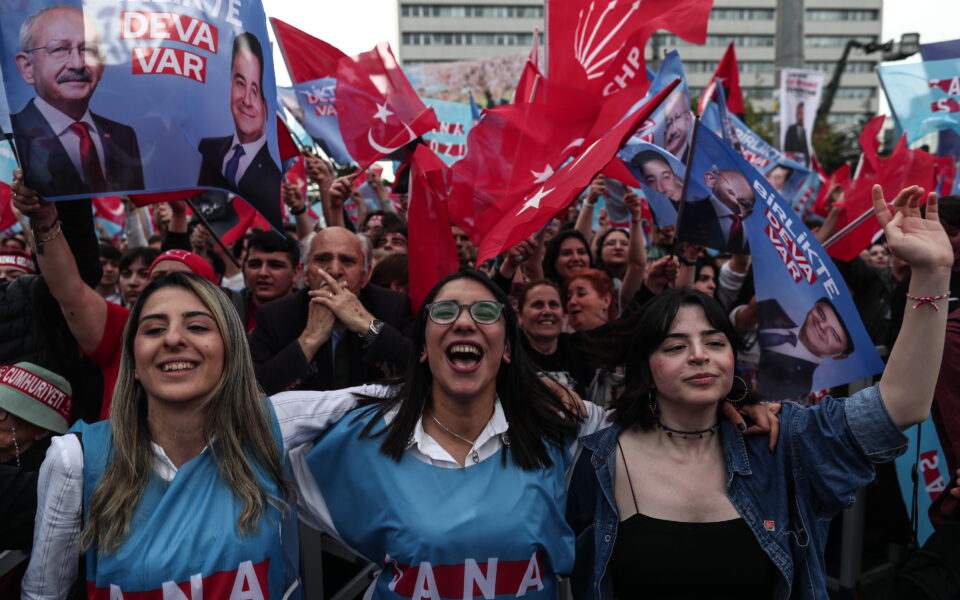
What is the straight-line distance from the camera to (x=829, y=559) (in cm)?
443

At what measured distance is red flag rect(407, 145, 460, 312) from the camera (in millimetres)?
3479

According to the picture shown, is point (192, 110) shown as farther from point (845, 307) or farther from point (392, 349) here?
point (845, 307)

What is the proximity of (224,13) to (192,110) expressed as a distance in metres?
0.45

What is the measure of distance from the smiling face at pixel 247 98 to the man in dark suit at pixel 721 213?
1.90 m

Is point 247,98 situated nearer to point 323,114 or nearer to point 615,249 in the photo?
point 323,114

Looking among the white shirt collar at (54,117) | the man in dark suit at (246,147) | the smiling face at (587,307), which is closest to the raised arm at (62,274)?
the white shirt collar at (54,117)

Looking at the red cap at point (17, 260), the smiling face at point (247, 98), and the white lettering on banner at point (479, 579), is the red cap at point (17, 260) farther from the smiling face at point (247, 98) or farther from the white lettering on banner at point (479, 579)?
the white lettering on banner at point (479, 579)

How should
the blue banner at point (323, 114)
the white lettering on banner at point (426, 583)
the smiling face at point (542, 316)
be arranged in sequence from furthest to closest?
the blue banner at point (323, 114)
the smiling face at point (542, 316)
the white lettering on banner at point (426, 583)

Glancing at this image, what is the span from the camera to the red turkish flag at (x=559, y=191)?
285 cm

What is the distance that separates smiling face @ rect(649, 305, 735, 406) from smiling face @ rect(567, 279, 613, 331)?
5.39 ft

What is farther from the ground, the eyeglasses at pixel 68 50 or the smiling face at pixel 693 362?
the eyeglasses at pixel 68 50

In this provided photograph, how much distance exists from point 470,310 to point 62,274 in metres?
1.43

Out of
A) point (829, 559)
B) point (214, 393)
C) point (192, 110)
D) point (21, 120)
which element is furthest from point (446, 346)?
point (829, 559)

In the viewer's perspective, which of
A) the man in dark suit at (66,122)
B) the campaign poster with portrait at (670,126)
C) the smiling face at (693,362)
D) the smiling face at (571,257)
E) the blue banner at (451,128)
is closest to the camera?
the smiling face at (693,362)
